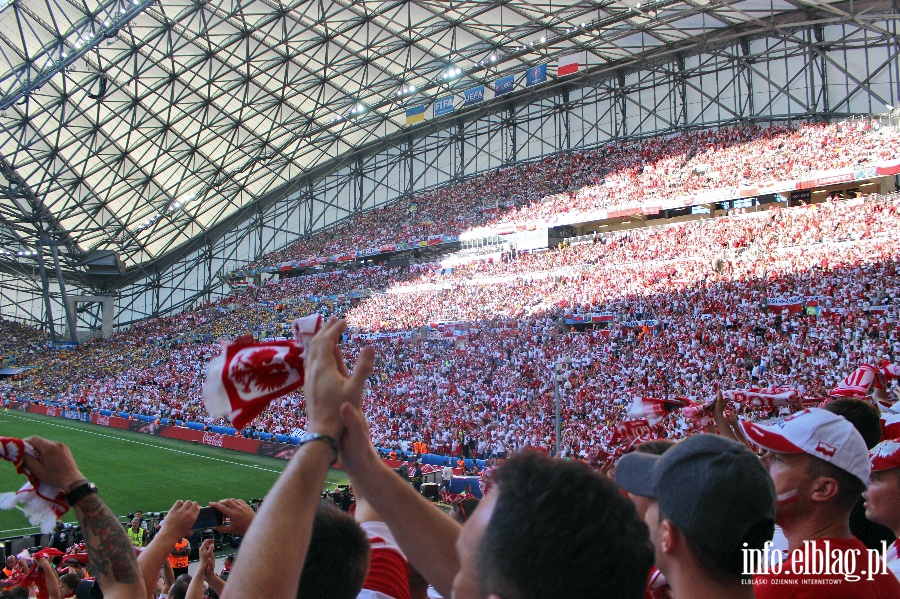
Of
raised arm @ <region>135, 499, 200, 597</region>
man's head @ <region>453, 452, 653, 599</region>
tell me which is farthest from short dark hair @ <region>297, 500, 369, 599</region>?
raised arm @ <region>135, 499, 200, 597</region>

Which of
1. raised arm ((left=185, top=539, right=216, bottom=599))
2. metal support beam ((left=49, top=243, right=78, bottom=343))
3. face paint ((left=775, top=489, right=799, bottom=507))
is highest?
metal support beam ((left=49, top=243, right=78, bottom=343))

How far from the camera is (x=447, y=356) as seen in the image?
→ 33.7 m

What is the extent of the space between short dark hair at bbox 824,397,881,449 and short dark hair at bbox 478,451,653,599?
9.65ft

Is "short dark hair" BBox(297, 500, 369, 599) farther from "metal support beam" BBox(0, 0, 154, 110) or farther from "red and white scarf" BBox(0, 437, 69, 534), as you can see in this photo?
"metal support beam" BBox(0, 0, 154, 110)

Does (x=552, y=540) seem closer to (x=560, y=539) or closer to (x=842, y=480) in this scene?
(x=560, y=539)

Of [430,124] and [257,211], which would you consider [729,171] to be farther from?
[257,211]

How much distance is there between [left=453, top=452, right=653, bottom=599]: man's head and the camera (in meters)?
1.51

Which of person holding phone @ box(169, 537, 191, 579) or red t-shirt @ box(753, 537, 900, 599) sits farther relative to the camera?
A: person holding phone @ box(169, 537, 191, 579)

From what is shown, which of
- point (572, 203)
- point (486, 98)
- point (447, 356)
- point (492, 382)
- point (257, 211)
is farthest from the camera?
point (257, 211)

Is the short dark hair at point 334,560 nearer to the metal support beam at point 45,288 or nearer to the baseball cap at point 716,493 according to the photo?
the baseball cap at point 716,493

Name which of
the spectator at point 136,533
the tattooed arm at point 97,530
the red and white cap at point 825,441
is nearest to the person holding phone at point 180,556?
the spectator at point 136,533

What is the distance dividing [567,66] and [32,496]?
4104 cm

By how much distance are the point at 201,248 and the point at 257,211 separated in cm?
597

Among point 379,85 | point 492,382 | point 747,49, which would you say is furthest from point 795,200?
point 379,85
